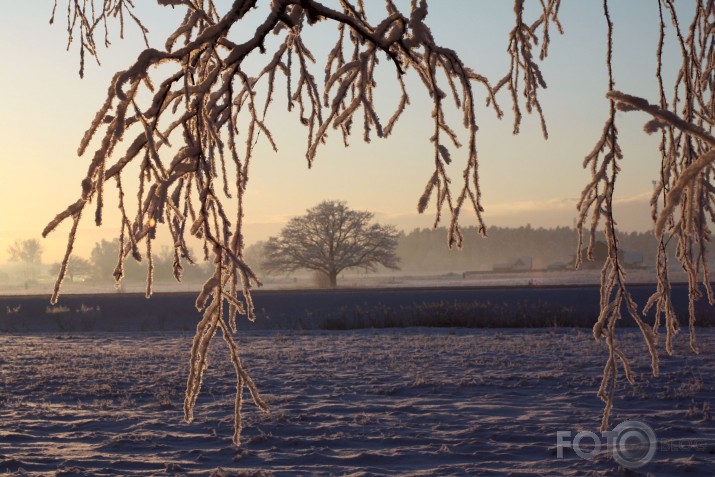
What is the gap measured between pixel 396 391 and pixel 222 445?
3484 mm

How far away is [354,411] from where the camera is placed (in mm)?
9000

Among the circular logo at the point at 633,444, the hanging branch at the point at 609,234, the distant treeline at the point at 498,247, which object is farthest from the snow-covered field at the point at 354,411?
the distant treeline at the point at 498,247

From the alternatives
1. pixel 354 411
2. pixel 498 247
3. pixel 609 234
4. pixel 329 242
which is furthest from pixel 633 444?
pixel 498 247

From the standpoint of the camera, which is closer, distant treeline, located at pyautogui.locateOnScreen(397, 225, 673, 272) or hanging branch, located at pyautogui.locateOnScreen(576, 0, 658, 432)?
hanging branch, located at pyautogui.locateOnScreen(576, 0, 658, 432)

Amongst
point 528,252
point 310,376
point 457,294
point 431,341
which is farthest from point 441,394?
point 528,252

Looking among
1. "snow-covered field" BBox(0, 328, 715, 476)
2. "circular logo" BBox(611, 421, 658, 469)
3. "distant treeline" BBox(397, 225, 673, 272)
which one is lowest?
"circular logo" BBox(611, 421, 658, 469)

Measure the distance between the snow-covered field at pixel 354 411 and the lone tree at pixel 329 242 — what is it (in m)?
40.2

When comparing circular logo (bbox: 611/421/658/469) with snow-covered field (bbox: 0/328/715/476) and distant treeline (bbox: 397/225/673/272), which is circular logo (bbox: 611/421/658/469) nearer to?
snow-covered field (bbox: 0/328/715/476)

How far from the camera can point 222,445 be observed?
743 centimetres

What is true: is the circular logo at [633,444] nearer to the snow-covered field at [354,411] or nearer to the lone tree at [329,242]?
the snow-covered field at [354,411]

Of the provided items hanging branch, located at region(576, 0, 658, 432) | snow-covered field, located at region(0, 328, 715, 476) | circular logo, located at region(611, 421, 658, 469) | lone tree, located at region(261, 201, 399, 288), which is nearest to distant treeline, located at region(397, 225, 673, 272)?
lone tree, located at region(261, 201, 399, 288)

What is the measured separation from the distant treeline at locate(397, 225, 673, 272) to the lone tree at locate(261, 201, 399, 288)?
304 ft

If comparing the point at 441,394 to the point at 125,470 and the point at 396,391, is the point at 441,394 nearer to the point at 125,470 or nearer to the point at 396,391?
the point at 396,391

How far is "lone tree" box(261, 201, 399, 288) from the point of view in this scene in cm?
5616
